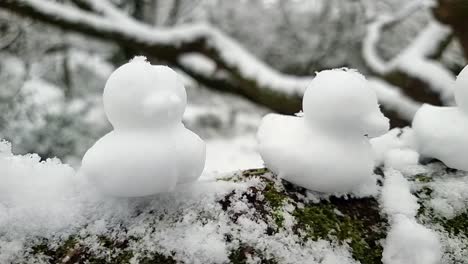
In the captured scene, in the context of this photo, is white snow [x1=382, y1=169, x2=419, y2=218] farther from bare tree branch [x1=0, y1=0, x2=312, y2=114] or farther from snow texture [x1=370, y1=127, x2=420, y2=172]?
bare tree branch [x1=0, y1=0, x2=312, y2=114]

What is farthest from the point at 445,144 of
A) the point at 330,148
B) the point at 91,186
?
the point at 91,186

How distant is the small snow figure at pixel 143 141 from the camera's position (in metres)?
0.63

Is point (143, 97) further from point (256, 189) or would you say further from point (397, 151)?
point (397, 151)

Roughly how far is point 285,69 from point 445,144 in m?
4.33

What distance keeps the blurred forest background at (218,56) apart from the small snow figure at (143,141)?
0.84 m

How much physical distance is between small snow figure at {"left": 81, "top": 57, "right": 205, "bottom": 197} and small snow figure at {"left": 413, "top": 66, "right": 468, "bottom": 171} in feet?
1.51

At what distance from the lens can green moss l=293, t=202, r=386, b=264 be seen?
70cm

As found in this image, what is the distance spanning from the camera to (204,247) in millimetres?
635

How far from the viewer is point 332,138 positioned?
30.4 inches

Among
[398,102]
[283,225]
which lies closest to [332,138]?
[283,225]

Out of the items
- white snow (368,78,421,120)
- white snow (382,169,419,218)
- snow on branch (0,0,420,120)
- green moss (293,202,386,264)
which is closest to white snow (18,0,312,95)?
snow on branch (0,0,420,120)

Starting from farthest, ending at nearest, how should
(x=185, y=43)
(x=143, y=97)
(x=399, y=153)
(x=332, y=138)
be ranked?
(x=185, y=43) → (x=399, y=153) → (x=332, y=138) → (x=143, y=97)

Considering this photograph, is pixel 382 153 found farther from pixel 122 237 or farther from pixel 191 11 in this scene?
pixel 191 11

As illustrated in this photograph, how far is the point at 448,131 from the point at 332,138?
244 mm
